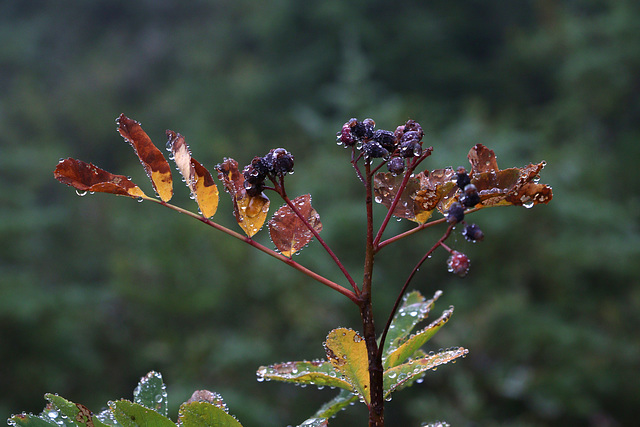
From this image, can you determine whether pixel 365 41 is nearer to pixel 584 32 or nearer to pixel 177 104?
pixel 584 32

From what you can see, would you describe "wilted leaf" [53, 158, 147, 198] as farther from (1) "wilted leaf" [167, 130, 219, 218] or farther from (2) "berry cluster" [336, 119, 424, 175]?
(2) "berry cluster" [336, 119, 424, 175]

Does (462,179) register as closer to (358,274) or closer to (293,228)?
(293,228)

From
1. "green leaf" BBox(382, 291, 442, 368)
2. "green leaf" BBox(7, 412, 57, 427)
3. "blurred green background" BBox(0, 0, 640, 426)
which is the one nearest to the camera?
"green leaf" BBox(7, 412, 57, 427)

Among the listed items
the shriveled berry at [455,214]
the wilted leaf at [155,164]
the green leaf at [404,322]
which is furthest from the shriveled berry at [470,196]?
the wilted leaf at [155,164]

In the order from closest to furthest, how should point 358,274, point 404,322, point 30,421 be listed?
point 30,421
point 404,322
point 358,274

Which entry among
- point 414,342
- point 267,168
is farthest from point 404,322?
point 267,168

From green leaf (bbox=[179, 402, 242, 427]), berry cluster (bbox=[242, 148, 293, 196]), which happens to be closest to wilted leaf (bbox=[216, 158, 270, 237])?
berry cluster (bbox=[242, 148, 293, 196])

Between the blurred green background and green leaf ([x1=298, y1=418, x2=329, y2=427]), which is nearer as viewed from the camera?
green leaf ([x1=298, y1=418, x2=329, y2=427])

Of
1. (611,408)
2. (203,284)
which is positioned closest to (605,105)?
(611,408)
